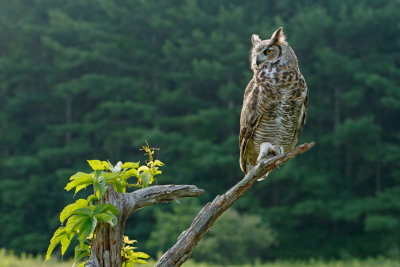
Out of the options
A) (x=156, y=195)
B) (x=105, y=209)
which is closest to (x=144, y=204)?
(x=156, y=195)

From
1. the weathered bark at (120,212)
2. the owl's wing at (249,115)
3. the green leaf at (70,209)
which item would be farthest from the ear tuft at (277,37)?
the green leaf at (70,209)

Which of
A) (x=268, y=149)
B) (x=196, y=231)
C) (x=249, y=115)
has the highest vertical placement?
(x=249, y=115)

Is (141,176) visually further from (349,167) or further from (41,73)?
(41,73)

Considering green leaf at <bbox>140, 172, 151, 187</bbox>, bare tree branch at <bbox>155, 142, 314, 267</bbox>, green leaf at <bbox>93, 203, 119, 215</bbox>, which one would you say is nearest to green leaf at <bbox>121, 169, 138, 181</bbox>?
green leaf at <bbox>140, 172, 151, 187</bbox>

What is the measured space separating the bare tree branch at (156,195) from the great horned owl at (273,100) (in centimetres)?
91

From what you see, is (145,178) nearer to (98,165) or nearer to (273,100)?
(98,165)

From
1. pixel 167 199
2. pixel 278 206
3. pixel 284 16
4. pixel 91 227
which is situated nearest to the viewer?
pixel 91 227

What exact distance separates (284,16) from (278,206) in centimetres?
633

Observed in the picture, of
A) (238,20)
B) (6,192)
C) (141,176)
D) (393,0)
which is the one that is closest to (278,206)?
(238,20)

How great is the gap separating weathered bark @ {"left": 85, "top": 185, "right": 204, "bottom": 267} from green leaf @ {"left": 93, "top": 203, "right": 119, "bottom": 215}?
0.18 ft

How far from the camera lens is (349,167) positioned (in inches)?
622

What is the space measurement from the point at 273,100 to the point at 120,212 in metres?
1.14

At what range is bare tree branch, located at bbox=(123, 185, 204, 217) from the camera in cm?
168

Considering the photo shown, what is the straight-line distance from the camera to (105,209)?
160 cm
